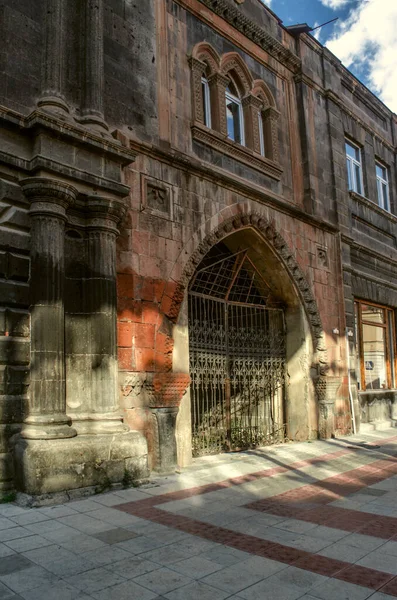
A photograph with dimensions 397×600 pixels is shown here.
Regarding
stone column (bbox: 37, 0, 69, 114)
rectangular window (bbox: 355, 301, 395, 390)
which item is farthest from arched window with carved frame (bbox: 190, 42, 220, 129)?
rectangular window (bbox: 355, 301, 395, 390)

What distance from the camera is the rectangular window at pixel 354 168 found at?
14.5m

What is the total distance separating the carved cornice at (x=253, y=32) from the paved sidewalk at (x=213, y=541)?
8250 millimetres

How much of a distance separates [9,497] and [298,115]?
1012 cm

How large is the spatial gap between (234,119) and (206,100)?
1.04 m

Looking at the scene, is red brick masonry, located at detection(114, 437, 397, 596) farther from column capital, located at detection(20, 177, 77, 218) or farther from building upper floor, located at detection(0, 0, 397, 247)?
building upper floor, located at detection(0, 0, 397, 247)

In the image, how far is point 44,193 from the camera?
20.7 feet

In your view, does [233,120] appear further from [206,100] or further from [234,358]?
[234,358]

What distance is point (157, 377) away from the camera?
7.52 metres

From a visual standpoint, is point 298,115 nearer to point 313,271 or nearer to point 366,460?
point 313,271

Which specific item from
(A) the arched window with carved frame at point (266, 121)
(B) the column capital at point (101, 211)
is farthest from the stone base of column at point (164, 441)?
(A) the arched window with carved frame at point (266, 121)

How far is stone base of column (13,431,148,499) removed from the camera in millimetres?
5621

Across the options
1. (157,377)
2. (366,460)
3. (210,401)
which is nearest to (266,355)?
(210,401)

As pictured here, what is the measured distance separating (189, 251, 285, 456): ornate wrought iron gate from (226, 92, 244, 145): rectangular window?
239 cm

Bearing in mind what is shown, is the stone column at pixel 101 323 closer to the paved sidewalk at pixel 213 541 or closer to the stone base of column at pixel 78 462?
the stone base of column at pixel 78 462
